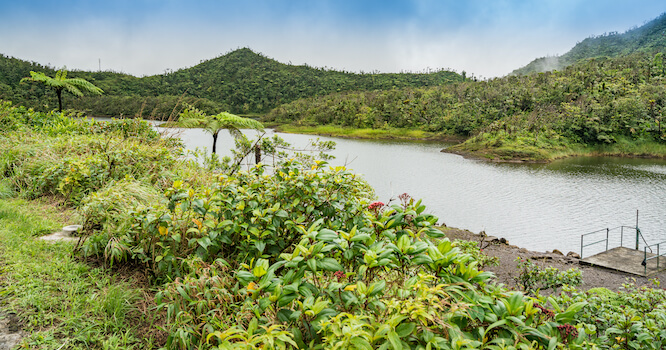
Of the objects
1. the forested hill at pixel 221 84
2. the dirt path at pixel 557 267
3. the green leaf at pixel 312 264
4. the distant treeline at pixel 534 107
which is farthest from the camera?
the distant treeline at pixel 534 107

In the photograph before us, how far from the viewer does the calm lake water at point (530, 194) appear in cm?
1403

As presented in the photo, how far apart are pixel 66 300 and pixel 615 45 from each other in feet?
409

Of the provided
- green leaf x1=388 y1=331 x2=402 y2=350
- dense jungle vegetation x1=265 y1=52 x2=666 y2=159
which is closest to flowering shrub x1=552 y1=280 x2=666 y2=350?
green leaf x1=388 y1=331 x2=402 y2=350

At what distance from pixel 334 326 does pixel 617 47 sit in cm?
12016

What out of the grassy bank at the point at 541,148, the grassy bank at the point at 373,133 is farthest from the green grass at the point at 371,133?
the grassy bank at the point at 541,148

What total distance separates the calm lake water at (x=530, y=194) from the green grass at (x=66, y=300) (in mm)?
6078

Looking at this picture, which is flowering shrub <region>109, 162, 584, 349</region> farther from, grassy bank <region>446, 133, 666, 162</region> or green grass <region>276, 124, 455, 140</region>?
green grass <region>276, 124, 455, 140</region>

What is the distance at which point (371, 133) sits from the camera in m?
52.2

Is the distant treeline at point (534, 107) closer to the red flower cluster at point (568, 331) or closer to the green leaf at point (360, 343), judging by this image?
the red flower cluster at point (568, 331)

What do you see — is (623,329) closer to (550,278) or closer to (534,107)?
(550,278)

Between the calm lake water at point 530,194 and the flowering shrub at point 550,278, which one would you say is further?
the calm lake water at point 530,194

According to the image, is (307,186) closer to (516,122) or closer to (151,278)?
(151,278)

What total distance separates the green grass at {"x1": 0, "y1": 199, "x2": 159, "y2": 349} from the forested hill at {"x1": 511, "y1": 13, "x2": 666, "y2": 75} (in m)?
95.1

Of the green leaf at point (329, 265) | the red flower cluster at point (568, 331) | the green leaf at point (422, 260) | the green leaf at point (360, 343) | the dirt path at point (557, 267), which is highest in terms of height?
the green leaf at point (422, 260)
